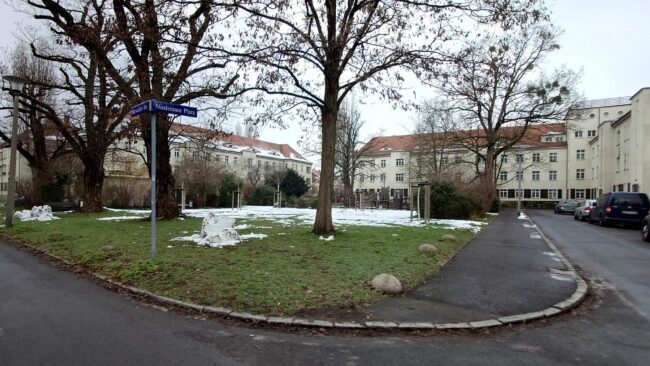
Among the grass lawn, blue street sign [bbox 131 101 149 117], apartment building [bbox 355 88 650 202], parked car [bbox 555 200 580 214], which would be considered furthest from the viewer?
parked car [bbox 555 200 580 214]

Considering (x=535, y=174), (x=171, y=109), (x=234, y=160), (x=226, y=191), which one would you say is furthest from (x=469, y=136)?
(x=234, y=160)

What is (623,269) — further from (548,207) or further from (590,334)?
(548,207)

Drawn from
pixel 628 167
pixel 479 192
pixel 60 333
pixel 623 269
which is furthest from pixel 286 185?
pixel 60 333

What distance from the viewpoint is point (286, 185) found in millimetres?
59156

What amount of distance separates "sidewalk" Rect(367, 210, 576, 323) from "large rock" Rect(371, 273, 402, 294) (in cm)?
17

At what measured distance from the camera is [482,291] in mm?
7273

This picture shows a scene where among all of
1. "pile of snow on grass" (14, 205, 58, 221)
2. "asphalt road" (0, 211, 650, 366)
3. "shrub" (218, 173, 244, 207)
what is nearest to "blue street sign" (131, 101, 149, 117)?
"asphalt road" (0, 211, 650, 366)

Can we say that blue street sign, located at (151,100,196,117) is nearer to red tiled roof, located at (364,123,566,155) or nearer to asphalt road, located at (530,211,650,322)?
asphalt road, located at (530,211,650,322)

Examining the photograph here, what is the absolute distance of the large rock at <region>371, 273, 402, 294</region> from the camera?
6918 mm

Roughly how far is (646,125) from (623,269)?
35.7 meters

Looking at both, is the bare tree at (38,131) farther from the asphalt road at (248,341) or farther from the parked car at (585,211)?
the parked car at (585,211)

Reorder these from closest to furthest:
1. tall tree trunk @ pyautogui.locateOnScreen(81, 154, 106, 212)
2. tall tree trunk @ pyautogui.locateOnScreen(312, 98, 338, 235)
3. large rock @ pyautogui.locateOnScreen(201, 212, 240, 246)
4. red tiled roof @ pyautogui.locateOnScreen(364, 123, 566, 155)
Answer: large rock @ pyautogui.locateOnScreen(201, 212, 240, 246), tall tree trunk @ pyautogui.locateOnScreen(312, 98, 338, 235), tall tree trunk @ pyautogui.locateOnScreen(81, 154, 106, 212), red tiled roof @ pyautogui.locateOnScreen(364, 123, 566, 155)

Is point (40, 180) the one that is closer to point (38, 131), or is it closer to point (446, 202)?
point (38, 131)

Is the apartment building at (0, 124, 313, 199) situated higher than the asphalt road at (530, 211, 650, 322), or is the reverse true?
the apartment building at (0, 124, 313, 199)
